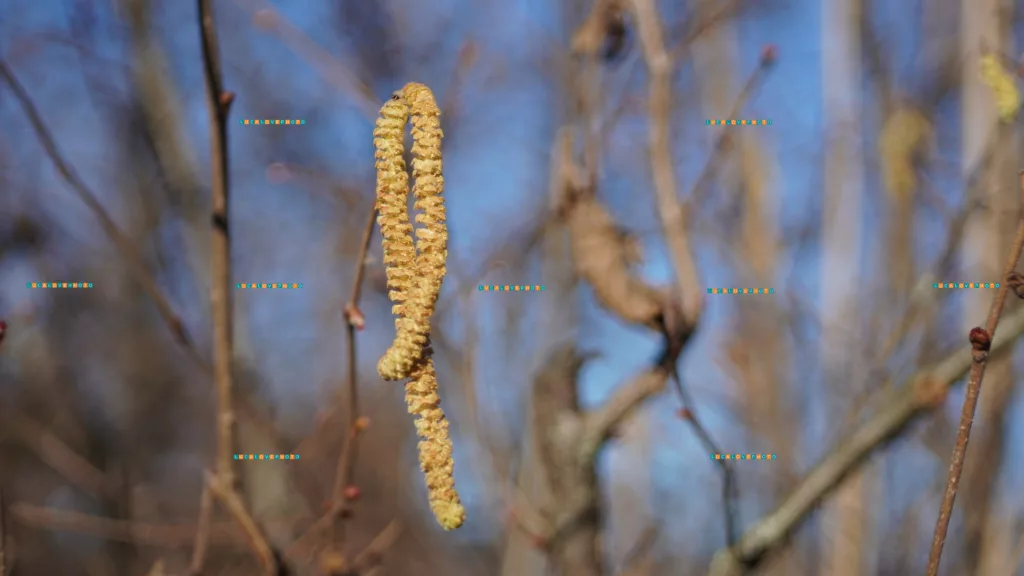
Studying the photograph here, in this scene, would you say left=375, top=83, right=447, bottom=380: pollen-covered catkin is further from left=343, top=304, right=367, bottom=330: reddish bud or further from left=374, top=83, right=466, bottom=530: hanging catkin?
left=343, top=304, right=367, bottom=330: reddish bud

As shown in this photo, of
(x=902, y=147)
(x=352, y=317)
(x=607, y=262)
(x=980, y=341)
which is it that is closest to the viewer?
(x=980, y=341)

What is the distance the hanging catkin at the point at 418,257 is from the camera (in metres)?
0.51

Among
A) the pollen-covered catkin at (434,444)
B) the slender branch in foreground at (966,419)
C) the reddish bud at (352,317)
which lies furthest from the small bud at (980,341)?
the reddish bud at (352,317)

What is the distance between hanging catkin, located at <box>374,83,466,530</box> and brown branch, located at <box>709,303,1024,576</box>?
73cm

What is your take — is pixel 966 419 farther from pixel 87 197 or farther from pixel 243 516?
pixel 87 197

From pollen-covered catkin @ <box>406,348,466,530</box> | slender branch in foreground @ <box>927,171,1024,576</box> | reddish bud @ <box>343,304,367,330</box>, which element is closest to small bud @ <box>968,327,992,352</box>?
slender branch in foreground @ <box>927,171,1024,576</box>

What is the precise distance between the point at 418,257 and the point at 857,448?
0.81 m

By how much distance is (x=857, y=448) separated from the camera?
1.09 meters

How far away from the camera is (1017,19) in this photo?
275 centimetres

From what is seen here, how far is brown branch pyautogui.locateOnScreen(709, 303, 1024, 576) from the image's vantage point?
1.03 m

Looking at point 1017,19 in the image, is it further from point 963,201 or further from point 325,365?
point 325,365

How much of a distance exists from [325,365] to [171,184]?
1331 millimetres

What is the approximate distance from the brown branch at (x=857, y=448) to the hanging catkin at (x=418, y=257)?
73 cm

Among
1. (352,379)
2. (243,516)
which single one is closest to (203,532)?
(243,516)
